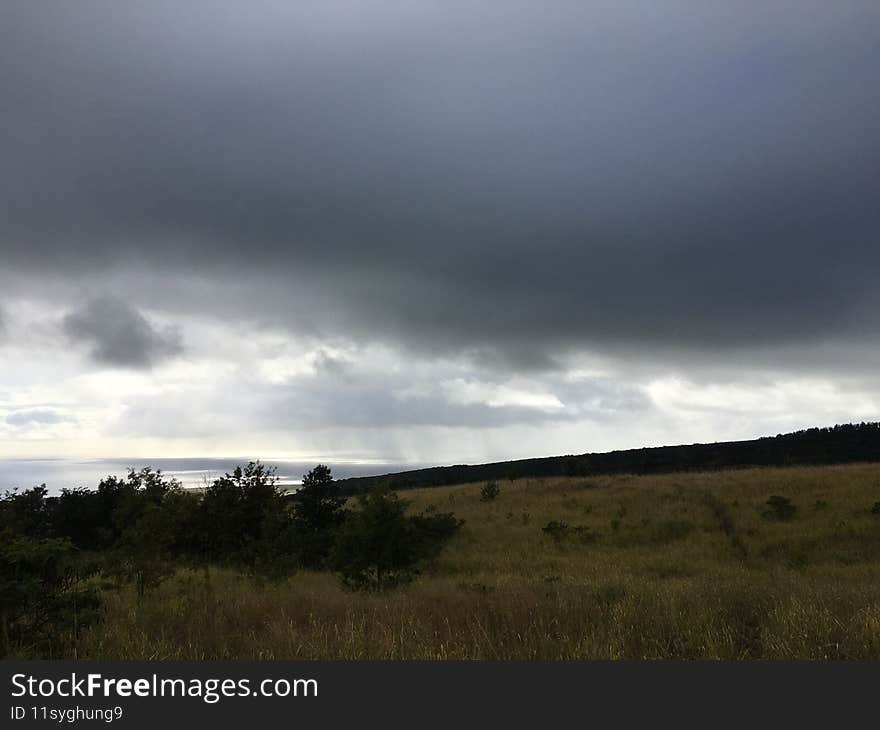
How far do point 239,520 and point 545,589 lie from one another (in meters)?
16.7

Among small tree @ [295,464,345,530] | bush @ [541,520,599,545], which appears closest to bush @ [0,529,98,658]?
small tree @ [295,464,345,530]

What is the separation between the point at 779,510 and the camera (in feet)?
78.1

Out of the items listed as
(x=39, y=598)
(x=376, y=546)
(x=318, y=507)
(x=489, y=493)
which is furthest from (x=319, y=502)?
(x=39, y=598)

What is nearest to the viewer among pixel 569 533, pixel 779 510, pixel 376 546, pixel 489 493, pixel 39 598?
pixel 39 598

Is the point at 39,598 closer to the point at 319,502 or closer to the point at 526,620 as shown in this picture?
the point at 526,620

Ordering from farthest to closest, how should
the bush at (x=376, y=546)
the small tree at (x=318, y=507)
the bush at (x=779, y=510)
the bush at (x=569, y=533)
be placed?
the bush at (x=569, y=533), the bush at (x=779, y=510), the small tree at (x=318, y=507), the bush at (x=376, y=546)

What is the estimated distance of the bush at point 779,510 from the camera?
77.3 feet

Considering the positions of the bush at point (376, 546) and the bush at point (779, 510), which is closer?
the bush at point (376, 546)

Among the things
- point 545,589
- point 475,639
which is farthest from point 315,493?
point 475,639

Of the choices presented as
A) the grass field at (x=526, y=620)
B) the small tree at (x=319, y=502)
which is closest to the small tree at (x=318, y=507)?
the small tree at (x=319, y=502)

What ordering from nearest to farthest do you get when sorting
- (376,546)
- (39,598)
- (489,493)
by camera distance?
(39,598) → (376,546) → (489,493)

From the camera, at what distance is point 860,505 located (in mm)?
23625

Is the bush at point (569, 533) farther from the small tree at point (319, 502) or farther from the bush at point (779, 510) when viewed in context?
the small tree at point (319, 502)

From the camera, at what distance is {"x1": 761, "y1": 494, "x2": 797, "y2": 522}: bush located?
2355 centimetres
